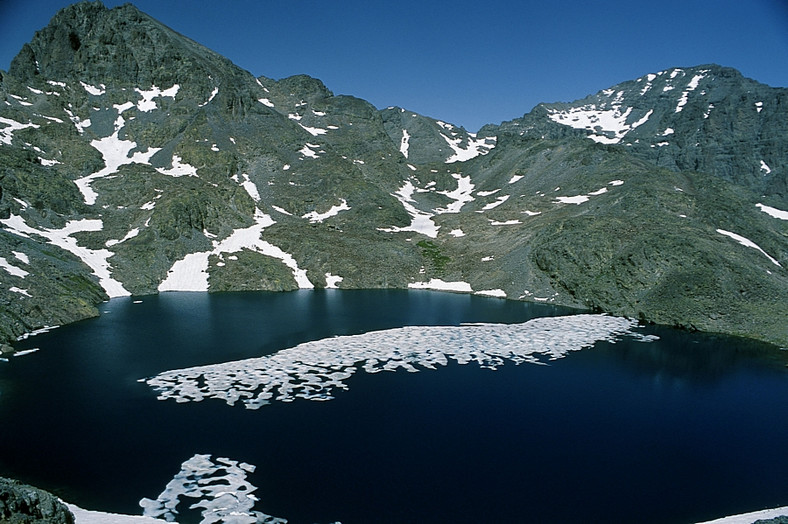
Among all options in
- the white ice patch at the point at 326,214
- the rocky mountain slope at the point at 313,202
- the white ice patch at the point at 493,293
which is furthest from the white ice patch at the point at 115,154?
the white ice patch at the point at 493,293

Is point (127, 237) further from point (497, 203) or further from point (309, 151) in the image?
point (497, 203)

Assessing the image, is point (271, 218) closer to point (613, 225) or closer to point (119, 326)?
point (119, 326)

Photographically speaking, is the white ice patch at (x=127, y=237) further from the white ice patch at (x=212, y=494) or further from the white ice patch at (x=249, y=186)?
the white ice patch at (x=212, y=494)

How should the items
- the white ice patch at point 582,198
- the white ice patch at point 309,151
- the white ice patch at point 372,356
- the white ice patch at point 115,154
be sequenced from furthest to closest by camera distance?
the white ice patch at point 309,151 → the white ice patch at point 115,154 → the white ice patch at point 582,198 → the white ice patch at point 372,356

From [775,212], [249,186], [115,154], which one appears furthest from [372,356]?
[115,154]

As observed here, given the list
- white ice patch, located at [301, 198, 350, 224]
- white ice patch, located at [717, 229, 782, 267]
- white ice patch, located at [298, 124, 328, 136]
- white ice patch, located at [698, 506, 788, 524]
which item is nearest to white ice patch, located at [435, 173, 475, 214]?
white ice patch, located at [301, 198, 350, 224]

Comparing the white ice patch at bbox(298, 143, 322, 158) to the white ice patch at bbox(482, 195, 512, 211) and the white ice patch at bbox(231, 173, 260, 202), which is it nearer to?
the white ice patch at bbox(231, 173, 260, 202)

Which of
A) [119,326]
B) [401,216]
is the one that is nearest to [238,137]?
[401,216]
